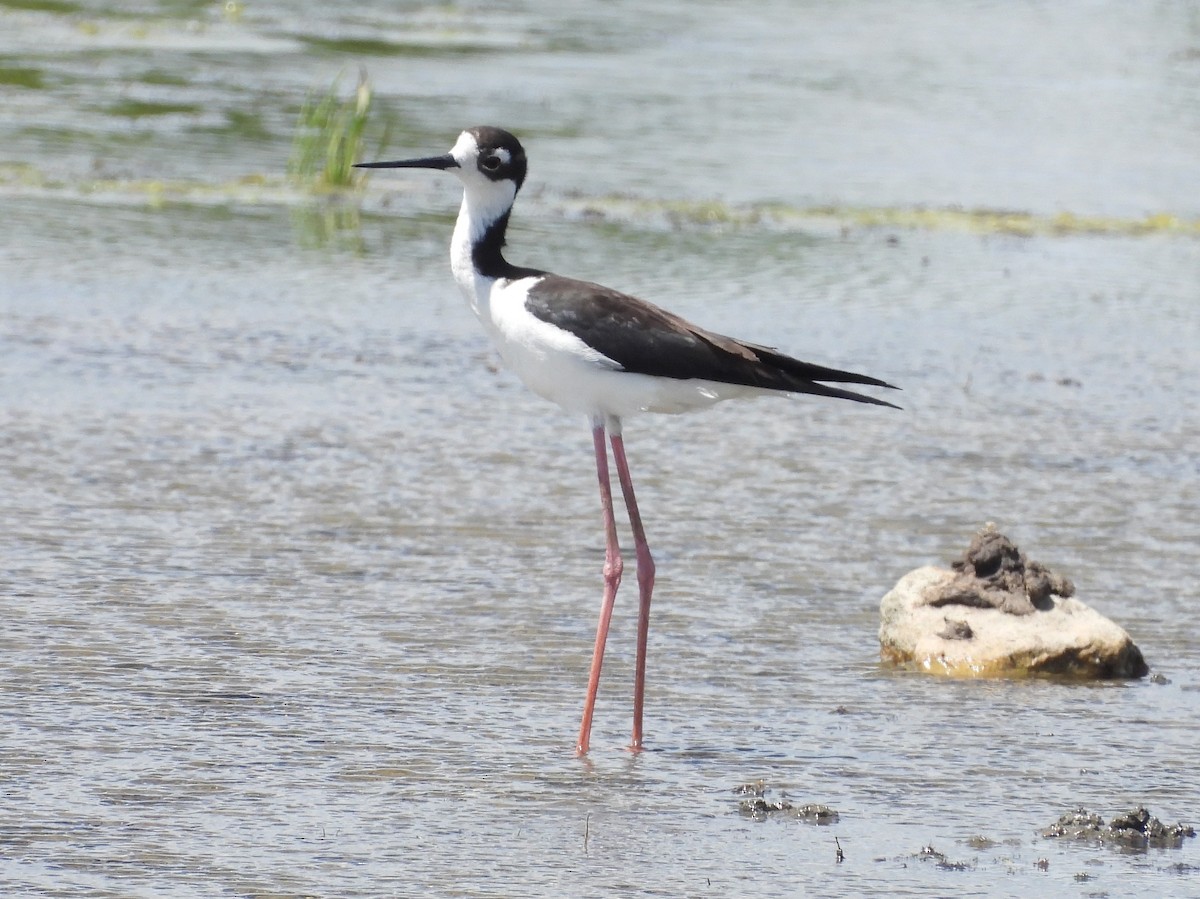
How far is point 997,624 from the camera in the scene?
21.1 feet

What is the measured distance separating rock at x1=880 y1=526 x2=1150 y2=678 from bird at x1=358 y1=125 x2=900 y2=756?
3.12 ft

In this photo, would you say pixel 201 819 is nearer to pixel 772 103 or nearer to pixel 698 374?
pixel 698 374

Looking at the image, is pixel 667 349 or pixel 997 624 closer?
pixel 667 349

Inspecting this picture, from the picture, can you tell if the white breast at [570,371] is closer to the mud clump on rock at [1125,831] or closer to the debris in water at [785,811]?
the debris in water at [785,811]

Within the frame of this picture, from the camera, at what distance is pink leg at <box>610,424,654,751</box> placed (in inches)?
223

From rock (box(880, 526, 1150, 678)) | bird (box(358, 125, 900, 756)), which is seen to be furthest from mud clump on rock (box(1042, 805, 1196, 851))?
rock (box(880, 526, 1150, 678))

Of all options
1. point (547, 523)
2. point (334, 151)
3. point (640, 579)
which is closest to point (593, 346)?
point (640, 579)

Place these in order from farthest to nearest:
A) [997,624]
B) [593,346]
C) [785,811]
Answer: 1. [997,624]
2. [593,346]
3. [785,811]

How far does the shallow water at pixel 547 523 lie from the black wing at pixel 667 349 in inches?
36.7

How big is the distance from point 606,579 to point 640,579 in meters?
0.13

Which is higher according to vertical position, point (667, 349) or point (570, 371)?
point (667, 349)

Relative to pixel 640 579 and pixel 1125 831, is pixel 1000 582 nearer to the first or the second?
pixel 640 579

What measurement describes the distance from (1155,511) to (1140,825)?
3558 millimetres

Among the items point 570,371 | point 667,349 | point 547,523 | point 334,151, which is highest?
point 667,349
